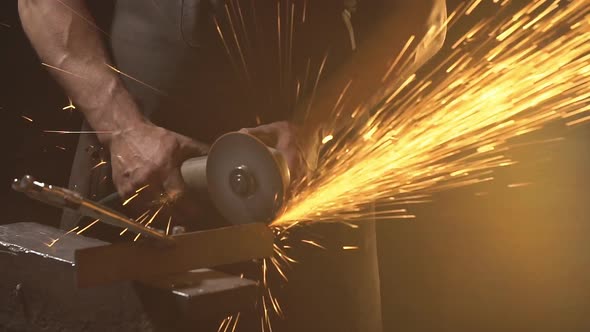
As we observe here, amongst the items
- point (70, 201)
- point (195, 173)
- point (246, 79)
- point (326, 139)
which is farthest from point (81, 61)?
point (70, 201)

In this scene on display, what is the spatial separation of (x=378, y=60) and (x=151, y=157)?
73 centimetres

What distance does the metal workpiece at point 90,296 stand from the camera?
3.91 ft

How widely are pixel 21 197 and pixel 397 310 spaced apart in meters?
1.90

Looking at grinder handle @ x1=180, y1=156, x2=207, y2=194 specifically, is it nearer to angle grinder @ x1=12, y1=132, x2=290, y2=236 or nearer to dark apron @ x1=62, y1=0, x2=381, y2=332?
angle grinder @ x1=12, y1=132, x2=290, y2=236

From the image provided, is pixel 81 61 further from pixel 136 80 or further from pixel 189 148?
pixel 189 148

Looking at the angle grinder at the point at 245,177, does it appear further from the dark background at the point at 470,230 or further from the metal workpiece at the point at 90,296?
the dark background at the point at 470,230

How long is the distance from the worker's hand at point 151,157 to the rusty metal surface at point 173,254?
0.27 m

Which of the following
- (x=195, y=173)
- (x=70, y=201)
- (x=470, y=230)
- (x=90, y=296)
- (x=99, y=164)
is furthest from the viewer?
(x=470, y=230)

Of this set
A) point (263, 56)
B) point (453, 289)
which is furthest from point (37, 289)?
point (453, 289)

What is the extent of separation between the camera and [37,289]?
1.42 m

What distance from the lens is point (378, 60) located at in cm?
194

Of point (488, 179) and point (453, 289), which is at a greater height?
point (488, 179)

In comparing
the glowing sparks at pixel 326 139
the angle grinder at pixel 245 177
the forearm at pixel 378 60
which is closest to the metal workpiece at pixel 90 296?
the angle grinder at pixel 245 177

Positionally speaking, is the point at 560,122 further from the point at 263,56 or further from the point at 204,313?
the point at 204,313
